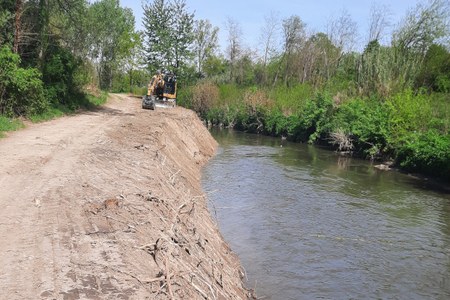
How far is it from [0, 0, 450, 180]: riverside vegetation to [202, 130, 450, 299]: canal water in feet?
18.1

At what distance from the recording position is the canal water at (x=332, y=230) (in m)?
9.45

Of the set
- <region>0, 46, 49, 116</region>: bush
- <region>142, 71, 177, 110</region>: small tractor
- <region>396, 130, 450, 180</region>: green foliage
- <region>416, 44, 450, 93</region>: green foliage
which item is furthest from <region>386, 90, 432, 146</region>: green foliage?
<region>0, 46, 49, 116</region>: bush

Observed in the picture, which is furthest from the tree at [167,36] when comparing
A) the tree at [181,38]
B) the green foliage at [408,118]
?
the green foliage at [408,118]

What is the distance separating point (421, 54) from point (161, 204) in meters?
39.8

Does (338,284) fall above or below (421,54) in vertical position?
below

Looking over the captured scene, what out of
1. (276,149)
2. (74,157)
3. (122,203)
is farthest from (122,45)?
(122,203)

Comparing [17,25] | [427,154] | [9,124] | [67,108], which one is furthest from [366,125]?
[9,124]

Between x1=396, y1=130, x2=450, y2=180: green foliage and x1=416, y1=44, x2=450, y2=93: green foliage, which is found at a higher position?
x1=416, y1=44, x2=450, y2=93: green foliage

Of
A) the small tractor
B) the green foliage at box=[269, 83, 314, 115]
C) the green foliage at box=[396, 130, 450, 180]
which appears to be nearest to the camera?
the green foliage at box=[396, 130, 450, 180]

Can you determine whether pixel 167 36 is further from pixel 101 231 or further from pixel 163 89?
pixel 101 231

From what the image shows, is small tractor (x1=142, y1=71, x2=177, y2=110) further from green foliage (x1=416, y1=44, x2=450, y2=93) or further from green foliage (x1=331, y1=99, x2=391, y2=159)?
green foliage (x1=416, y1=44, x2=450, y2=93)

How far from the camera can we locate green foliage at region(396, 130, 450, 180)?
21250 millimetres

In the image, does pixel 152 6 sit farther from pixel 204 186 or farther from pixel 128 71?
pixel 204 186

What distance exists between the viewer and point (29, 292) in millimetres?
4609
